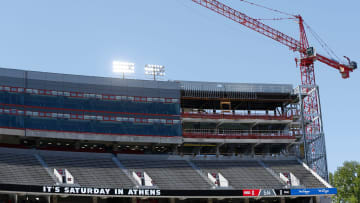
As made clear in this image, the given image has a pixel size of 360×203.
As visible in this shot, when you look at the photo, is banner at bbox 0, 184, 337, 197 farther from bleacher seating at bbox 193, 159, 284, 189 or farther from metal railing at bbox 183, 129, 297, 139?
metal railing at bbox 183, 129, 297, 139

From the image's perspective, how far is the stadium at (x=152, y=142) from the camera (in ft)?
196

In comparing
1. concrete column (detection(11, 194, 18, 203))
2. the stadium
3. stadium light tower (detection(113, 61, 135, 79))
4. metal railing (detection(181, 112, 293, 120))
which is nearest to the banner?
the stadium

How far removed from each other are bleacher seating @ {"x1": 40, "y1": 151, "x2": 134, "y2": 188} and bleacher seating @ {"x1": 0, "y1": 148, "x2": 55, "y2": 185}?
6.11ft

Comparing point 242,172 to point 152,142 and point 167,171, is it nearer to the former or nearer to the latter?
point 167,171

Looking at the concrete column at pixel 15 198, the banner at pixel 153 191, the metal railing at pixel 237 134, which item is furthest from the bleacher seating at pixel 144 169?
the metal railing at pixel 237 134

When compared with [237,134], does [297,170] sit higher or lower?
lower

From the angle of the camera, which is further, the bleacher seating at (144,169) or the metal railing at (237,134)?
the metal railing at (237,134)

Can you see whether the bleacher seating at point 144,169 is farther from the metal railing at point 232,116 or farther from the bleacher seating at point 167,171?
the metal railing at point 232,116

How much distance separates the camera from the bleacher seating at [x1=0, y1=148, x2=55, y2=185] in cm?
5488

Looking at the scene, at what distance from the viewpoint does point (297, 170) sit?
72625mm

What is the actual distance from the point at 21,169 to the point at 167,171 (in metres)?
18.2

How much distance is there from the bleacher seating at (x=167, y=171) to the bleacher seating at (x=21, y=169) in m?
11.3

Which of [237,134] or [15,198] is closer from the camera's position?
[15,198]

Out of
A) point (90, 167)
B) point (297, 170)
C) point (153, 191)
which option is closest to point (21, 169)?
point (90, 167)
